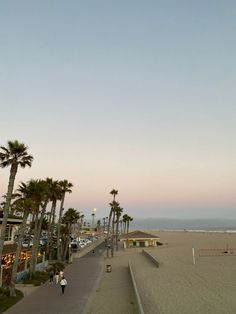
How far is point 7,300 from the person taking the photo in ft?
83.0

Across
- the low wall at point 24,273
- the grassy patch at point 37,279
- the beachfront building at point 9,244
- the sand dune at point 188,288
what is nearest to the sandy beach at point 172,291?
the sand dune at point 188,288

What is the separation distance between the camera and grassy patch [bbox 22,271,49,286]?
109ft

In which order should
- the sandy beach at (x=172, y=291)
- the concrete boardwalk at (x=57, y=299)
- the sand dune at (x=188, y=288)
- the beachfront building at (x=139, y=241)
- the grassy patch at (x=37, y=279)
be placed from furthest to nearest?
the beachfront building at (x=139, y=241)
the grassy patch at (x=37, y=279)
the sand dune at (x=188, y=288)
the sandy beach at (x=172, y=291)
the concrete boardwalk at (x=57, y=299)

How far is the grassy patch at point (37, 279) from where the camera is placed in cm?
3319

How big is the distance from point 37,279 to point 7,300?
982cm

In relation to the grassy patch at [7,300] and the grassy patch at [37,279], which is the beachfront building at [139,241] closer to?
the grassy patch at [37,279]

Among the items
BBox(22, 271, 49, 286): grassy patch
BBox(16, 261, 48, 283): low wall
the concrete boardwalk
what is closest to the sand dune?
the concrete boardwalk

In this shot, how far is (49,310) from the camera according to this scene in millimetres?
22781

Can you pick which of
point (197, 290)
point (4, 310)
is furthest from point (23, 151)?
point (197, 290)

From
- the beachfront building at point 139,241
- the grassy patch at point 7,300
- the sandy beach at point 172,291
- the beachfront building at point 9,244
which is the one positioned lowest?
the grassy patch at point 7,300

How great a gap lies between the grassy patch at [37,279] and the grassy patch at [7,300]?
4.96m

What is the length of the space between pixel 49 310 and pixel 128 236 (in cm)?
6991

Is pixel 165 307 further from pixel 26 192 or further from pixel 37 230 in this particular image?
pixel 37 230

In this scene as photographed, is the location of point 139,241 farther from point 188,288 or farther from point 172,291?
point 172,291
